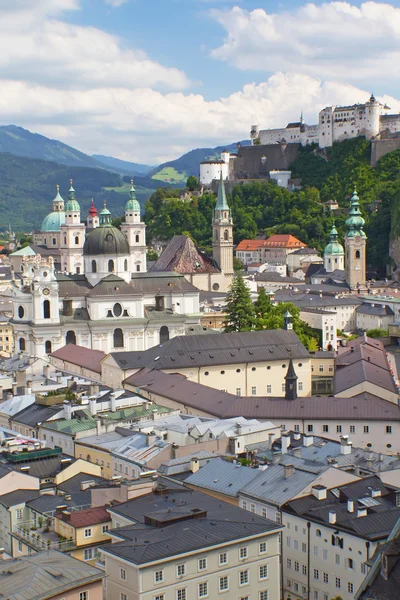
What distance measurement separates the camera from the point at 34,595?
84.3 ft

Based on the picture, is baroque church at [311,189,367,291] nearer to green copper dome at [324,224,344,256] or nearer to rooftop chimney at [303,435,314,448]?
green copper dome at [324,224,344,256]

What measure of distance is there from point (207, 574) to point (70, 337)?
4483 cm

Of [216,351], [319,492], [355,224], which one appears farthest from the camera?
[355,224]

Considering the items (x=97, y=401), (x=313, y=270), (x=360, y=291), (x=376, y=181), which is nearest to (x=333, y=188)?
(x=376, y=181)

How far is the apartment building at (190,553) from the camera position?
2720 centimetres

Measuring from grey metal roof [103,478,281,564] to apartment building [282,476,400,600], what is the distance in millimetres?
2561

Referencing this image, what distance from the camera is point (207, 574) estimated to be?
1107 inches

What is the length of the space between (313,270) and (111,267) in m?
53.4

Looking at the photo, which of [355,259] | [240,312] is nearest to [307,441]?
[240,312]

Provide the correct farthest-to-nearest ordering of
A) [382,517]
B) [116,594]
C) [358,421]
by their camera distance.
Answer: [358,421] < [382,517] < [116,594]

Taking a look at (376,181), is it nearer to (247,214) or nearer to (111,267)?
(247,214)

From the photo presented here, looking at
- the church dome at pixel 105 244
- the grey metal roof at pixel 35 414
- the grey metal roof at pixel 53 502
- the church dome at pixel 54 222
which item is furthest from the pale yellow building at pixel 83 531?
the church dome at pixel 54 222

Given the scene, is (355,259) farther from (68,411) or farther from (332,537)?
(332,537)

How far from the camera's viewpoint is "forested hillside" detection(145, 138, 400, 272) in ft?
443
